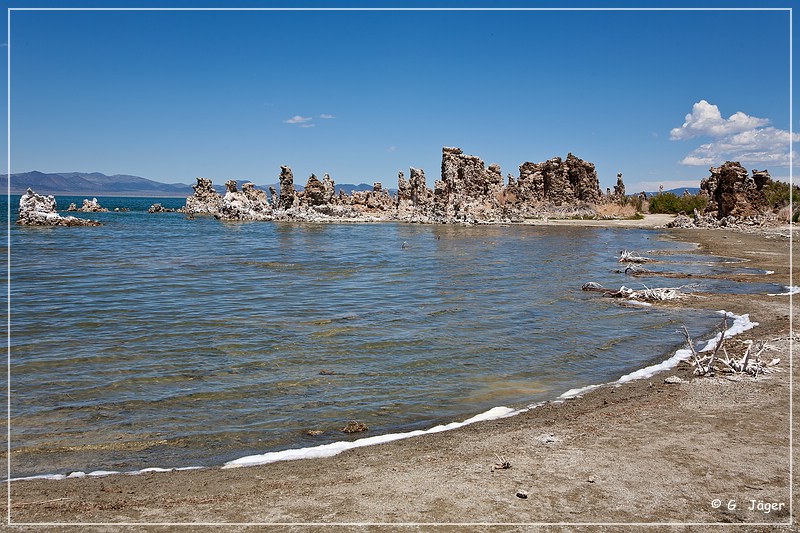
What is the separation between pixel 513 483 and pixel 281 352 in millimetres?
7160

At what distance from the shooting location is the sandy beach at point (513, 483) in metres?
4.91

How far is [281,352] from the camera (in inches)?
463

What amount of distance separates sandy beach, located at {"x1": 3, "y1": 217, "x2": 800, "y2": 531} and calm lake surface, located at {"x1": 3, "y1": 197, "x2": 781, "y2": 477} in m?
0.93

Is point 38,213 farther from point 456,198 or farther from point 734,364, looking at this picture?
point 734,364

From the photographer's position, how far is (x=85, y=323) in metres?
14.2

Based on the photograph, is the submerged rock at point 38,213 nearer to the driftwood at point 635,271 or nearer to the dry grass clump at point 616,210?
the driftwood at point 635,271

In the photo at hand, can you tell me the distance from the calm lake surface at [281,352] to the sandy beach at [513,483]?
3.04 feet

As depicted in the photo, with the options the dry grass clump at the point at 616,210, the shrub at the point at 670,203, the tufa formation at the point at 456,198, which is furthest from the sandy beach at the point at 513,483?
the dry grass clump at the point at 616,210

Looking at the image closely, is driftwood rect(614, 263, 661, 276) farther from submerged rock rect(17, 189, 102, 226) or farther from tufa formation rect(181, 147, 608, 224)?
submerged rock rect(17, 189, 102, 226)

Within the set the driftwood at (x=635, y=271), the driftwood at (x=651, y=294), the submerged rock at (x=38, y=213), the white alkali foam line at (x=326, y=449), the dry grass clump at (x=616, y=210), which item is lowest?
the white alkali foam line at (x=326, y=449)

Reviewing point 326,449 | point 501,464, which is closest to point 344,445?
point 326,449

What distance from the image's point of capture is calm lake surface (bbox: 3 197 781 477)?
25.3 ft

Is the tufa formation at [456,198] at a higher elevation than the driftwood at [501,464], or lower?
higher

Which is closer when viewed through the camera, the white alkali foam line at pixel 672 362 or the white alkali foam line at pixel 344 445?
the white alkali foam line at pixel 344 445
